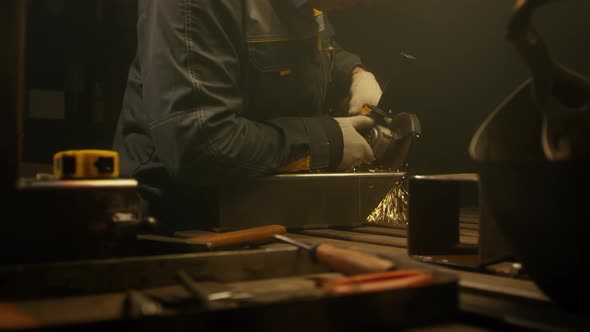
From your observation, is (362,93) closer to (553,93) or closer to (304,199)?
(304,199)

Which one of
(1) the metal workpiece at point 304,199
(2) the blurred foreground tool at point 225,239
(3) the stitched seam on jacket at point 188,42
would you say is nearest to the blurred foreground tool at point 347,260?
(2) the blurred foreground tool at point 225,239

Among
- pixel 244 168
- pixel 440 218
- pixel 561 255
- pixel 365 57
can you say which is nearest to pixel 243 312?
pixel 561 255

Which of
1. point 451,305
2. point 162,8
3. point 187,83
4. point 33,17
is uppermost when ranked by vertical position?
point 33,17

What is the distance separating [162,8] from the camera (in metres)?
1.53

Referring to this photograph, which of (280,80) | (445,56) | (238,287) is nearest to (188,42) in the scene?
(280,80)

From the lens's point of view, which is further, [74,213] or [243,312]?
[74,213]

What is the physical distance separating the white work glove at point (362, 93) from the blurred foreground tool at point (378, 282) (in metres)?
1.33

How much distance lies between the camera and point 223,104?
154 cm

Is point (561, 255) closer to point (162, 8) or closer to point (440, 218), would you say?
point (440, 218)

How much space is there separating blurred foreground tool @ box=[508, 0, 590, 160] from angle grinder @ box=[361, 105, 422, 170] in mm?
1002

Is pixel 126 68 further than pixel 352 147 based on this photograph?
Yes

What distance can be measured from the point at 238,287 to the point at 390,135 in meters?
1.08

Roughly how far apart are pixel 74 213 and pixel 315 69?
100cm

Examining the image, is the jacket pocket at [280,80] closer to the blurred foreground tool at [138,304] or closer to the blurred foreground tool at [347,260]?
the blurred foreground tool at [347,260]
